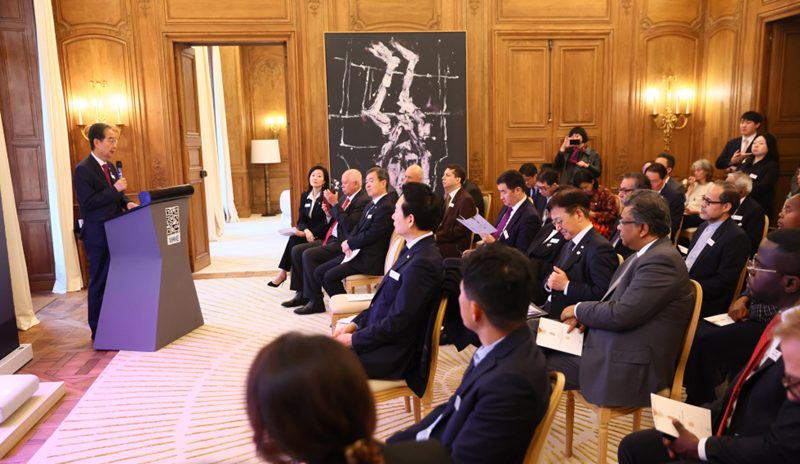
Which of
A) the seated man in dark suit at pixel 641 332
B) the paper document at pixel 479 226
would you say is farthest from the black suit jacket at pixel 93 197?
the seated man in dark suit at pixel 641 332

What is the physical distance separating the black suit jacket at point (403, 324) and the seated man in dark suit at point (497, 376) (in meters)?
0.82

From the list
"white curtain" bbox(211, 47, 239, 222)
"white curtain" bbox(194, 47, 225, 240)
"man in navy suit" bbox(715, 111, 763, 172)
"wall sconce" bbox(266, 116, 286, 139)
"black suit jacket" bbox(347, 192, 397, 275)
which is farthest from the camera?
"wall sconce" bbox(266, 116, 286, 139)

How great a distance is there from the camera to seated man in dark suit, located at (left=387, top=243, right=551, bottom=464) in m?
1.44

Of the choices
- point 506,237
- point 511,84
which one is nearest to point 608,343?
point 506,237

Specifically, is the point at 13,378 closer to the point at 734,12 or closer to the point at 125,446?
the point at 125,446

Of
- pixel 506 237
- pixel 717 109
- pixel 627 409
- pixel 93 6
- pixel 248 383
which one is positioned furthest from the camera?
pixel 717 109

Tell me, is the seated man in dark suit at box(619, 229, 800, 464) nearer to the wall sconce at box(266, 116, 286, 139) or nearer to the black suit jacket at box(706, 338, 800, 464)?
the black suit jacket at box(706, 338, 800, 464)

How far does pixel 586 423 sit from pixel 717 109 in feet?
18.4

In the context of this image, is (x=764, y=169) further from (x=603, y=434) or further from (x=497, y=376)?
(x=497, y=376)

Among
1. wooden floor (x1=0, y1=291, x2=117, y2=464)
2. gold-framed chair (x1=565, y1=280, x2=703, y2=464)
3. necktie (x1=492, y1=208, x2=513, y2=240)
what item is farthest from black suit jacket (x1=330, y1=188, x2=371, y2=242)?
gold-framed chair (x1=565, y1=280, x2=703, y2=464)

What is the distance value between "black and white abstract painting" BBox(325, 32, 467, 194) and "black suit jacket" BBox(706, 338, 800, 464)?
5636mm

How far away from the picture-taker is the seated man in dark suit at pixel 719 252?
3.36 meters

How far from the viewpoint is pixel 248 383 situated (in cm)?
99

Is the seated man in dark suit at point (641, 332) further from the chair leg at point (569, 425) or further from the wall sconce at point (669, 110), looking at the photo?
the wall sconce at point (669, 110)
